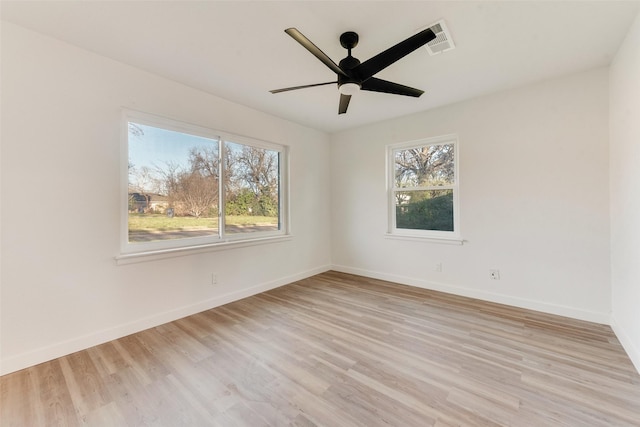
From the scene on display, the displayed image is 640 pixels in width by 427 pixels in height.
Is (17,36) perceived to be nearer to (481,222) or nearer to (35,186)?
(35,186)

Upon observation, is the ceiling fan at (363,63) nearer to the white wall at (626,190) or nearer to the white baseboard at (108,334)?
the white wall at (626,190)

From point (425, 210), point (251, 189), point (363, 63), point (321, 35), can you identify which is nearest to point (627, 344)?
point (425, 210)

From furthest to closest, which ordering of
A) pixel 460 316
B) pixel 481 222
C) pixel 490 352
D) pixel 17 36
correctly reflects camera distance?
pixel 481 222 → pixel 460 316 → pixel 490 352 → pixel 17 36

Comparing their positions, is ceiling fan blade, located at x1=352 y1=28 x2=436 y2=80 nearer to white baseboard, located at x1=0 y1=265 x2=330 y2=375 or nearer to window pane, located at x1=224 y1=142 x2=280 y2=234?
window pane, located at x1=224 y1=142 x2=280 y2=234

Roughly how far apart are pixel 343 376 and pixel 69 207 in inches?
102

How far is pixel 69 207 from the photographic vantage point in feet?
7.22

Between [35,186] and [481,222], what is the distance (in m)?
4.45

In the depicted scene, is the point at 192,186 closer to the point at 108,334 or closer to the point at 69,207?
the point at 69,207

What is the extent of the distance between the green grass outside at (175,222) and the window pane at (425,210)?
7.54 ft

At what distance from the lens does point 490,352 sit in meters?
2.16

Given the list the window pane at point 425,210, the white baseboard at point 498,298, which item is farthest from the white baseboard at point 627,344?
the window pane at point 425,210

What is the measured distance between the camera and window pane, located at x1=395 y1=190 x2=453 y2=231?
12.1 ft

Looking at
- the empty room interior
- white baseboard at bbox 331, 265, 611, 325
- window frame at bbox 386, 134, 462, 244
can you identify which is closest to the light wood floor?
the empty room interior

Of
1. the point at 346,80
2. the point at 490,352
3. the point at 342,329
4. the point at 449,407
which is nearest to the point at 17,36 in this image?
the point at 346,80
